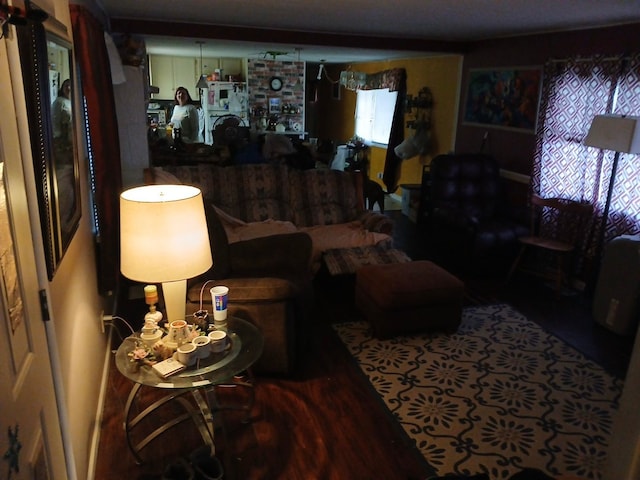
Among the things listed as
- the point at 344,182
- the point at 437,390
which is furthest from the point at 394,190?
the point at 437,390

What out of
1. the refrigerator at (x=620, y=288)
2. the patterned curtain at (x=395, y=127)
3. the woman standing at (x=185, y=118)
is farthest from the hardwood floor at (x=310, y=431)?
the woman standing at (x=185, y=118)

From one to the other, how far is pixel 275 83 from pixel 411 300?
7.09 meters

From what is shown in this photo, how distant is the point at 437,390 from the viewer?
2.72m

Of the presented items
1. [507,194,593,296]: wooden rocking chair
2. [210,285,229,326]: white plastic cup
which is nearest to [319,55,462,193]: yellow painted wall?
[507,194,593,296]: wooden rocking chair

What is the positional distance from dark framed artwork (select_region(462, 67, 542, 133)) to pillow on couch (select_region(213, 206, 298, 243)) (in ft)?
8.35

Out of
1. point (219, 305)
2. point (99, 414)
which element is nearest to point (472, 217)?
point (219, 305)

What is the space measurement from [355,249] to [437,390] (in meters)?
1.40

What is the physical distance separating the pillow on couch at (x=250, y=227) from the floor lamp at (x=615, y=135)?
232cm

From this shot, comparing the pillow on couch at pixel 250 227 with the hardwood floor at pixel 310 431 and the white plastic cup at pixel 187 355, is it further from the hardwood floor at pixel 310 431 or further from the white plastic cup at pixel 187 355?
the white plastic cup at pixel 187 355

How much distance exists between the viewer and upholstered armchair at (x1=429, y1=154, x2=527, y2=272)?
422cm

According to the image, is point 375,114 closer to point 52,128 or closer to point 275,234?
point 275,234

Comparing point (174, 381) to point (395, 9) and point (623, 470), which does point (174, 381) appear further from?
point (395, 9)

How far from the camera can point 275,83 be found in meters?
9.20

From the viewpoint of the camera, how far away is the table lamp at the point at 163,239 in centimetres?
186
